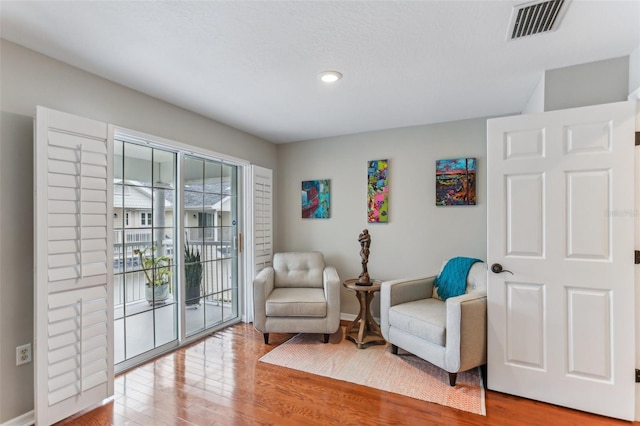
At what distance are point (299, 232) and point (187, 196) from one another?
1571 mm

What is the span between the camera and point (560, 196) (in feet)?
6.77

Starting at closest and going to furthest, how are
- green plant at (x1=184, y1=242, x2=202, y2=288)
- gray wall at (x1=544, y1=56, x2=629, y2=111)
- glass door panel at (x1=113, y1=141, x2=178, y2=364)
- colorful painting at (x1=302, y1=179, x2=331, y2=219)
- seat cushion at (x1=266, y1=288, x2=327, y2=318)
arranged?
gray wall at (x1=544, y1=56, x2=629, y2=111) < glass door panel at (x1=113, y1=141, x2=178, y2=364) < seat cushion at (x1=266, y1=288, x2=327, y2=318) < green plant at (x1=184, y1=242, x2=202, y2=288) < colorful painting at (x1=302, y1=179, x2=331, y2=219)

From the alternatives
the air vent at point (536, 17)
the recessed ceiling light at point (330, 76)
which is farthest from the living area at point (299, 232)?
the recessed ceiling light at point (330, 76)

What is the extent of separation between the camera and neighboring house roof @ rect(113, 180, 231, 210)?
266 centimetres

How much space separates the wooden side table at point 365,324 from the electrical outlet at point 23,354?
97.4 inches

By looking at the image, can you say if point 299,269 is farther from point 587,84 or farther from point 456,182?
point 587,84

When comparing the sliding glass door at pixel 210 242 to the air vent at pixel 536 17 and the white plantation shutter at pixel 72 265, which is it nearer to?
the white plantation shutter at pixel 72 265

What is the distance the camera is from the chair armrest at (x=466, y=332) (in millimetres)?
2221

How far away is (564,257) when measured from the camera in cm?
205

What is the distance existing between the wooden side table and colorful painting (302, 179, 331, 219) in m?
1.08

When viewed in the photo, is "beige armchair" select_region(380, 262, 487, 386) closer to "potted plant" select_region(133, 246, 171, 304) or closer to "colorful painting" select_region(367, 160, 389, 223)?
"colorful painting" select_region(367, 160, 389, 223)

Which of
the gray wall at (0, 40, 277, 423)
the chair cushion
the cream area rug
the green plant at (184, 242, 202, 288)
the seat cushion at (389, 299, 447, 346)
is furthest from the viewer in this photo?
the chair cushion

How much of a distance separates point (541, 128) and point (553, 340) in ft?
4.77

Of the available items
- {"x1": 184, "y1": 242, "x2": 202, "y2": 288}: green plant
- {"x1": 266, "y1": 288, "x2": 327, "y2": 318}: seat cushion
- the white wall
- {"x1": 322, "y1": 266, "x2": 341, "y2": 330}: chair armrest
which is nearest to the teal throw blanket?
the white wall
